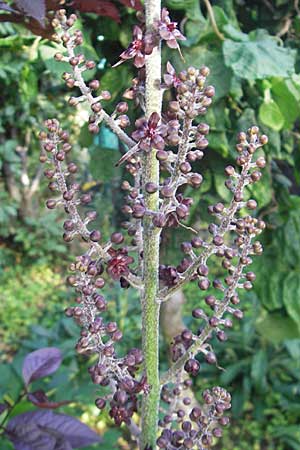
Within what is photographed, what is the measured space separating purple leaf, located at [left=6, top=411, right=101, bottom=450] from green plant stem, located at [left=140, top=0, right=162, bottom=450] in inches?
10.9

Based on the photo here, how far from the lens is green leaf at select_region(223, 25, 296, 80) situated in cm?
86

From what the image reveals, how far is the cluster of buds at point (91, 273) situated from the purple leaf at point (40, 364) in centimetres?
40

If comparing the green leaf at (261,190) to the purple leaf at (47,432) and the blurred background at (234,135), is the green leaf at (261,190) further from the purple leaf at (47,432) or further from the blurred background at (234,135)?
the purple leaf at (47,432)

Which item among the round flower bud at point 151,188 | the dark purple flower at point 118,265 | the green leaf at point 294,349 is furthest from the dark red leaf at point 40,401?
the green leaf at point 294,349

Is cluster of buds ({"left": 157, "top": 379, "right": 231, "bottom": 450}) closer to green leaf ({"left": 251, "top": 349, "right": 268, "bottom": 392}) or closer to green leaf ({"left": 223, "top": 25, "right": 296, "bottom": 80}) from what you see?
green leaf ({"left": 223, "top": 25, "right": 296, "bottom": 80})

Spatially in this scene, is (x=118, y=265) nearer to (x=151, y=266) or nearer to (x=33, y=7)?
(x=151, y=266)

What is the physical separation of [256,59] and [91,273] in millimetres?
505

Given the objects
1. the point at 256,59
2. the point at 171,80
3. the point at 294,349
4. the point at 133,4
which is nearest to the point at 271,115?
the point at 256,59

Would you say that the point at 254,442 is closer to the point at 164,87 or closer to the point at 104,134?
the point at 104,134

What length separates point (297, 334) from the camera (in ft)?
4.44

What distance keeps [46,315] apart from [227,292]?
10.6 ft

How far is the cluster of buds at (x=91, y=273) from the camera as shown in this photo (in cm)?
56

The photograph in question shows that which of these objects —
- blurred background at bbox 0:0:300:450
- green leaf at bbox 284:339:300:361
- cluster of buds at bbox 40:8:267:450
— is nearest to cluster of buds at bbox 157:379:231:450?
cluster of buds at bbox 40:8:267:450

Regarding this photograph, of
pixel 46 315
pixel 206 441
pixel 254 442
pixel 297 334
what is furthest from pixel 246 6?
pixel 46 315
